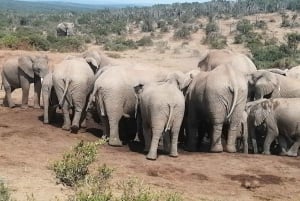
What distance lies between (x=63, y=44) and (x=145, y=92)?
23.1m

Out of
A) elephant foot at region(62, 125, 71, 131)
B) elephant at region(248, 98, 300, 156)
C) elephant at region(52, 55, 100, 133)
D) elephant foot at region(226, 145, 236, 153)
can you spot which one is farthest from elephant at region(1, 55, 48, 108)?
elephant at region(248, 98, 300, 156)

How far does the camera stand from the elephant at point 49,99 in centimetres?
1295

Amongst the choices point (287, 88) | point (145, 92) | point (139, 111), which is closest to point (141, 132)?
point (139, 111)

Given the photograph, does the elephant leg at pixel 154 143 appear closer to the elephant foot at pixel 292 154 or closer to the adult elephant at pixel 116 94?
the adult elephant at pixel 116 94

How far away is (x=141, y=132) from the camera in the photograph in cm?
1183

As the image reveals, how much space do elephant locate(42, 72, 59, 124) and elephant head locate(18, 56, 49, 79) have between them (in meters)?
1.05

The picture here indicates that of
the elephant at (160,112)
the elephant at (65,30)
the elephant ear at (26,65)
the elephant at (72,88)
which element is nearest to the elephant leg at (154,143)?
the elephant at (160,112)

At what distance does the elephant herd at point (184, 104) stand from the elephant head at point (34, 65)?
4.11 ft

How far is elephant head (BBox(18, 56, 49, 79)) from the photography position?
14383 mm

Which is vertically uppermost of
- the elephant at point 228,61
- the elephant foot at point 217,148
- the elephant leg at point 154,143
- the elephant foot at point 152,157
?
the elephant at point 228,61

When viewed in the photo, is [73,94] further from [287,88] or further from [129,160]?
[287,88]

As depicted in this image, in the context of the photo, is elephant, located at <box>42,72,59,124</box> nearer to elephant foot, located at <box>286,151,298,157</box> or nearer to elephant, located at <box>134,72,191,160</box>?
elephant, located at <box>134,72,191,160</box>

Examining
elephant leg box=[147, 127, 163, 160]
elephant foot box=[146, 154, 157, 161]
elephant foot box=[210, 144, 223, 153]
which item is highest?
elephant leg box=[147, 127, 163, 160]

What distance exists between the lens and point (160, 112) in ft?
33.4
